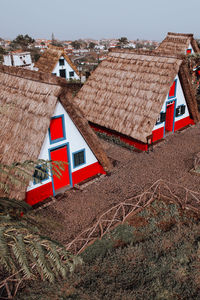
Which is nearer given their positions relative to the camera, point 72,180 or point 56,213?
point 56,213

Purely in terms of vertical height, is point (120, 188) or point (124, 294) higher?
point (120, 188)

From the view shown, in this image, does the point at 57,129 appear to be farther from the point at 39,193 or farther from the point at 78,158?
the point at 39,193

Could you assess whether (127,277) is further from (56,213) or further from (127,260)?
(56,213)

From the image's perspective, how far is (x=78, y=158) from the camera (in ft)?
39.1

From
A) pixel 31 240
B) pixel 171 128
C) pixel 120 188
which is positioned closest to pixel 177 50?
pixel 171 128

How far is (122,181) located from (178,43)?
67.3ft

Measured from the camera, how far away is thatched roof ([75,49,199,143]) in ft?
48.4

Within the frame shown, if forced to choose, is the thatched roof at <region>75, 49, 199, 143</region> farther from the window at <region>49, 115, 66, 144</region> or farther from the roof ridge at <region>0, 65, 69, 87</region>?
the roof ridge at <region>0, 65, 69, 87</region>

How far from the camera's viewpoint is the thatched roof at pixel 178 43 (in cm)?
2674

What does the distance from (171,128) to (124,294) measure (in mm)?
12677

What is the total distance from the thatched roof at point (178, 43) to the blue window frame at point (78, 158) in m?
19.3

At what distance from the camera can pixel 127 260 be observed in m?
8.03

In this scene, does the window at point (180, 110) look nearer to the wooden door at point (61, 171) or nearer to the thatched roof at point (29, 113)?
the thatched roof at point (29, 113)

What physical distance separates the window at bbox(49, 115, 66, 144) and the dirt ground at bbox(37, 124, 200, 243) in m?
2.42
